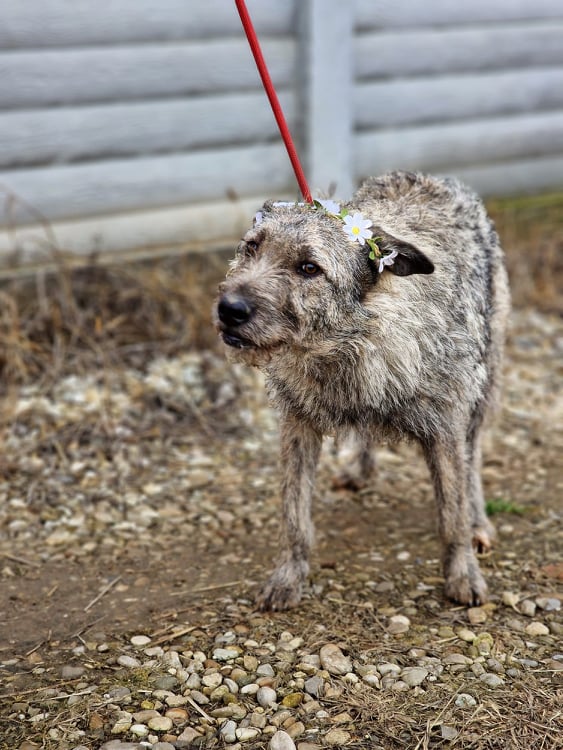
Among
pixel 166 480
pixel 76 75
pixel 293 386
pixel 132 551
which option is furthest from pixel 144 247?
pixel 293 386

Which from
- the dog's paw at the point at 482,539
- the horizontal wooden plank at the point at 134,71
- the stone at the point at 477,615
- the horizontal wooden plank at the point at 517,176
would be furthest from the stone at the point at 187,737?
the horizontal wooden plank at the point at 517,176

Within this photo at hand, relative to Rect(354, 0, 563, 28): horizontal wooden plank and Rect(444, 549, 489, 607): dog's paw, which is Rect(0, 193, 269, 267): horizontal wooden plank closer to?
Rect(354, 0, 563, 28): horizontal wooden plank

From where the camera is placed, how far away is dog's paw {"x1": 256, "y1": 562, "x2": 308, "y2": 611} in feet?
12.9

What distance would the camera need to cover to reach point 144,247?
6.92m

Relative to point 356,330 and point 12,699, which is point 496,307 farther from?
point 12,699

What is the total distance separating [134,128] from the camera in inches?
262

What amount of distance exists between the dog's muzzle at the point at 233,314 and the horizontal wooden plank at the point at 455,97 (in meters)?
4.79

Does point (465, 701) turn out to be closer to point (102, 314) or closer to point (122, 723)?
point (122, 723)

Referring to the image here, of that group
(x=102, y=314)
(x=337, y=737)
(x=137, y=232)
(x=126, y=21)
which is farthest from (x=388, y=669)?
(x=126, y=21)

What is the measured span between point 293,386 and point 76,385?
99.2 inches

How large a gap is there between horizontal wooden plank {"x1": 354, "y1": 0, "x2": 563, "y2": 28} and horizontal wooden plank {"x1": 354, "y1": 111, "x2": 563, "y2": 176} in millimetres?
847

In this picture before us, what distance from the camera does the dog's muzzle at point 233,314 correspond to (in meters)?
3.19

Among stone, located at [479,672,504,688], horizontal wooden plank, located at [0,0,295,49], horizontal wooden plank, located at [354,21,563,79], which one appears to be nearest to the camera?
stone, located at [479,672,504,688]

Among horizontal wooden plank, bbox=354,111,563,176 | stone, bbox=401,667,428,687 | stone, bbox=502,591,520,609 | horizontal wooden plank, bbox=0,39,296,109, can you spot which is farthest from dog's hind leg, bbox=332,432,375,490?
horizontal wooden plank, bbox=354,111,563,176
